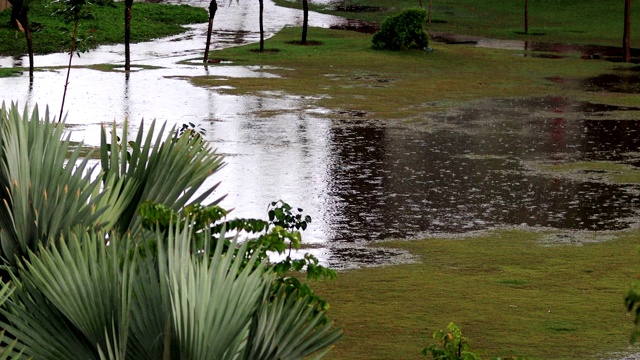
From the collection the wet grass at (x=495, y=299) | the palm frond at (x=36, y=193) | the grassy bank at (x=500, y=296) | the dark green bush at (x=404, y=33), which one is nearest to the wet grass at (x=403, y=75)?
the dark green bush at (x=404, y=33)

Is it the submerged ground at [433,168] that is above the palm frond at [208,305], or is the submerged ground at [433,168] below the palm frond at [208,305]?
below

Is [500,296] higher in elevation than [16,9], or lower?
lower

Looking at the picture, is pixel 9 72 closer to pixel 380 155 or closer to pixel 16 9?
pixel 16 9

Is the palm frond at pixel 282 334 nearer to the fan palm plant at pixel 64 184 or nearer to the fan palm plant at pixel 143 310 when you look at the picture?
the fan palm plant at pixel 143 310

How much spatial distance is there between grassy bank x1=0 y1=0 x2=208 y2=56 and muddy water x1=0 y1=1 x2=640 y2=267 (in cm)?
778

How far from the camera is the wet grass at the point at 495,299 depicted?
Result: 8.79 metres

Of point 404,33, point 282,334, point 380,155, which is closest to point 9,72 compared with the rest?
point 380,155

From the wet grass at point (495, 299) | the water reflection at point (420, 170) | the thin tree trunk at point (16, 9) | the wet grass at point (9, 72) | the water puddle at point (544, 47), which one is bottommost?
the wet grass at point (495, 299)

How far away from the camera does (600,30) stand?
165 ft

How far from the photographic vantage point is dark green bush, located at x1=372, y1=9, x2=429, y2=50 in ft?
129

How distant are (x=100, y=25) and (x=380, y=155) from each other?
29.4 meters

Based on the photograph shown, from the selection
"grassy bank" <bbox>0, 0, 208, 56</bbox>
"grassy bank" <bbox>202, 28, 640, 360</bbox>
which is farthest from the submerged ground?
"grassy bank" <bbox>0, 0, 208, 56</bbox>

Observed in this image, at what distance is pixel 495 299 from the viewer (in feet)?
33.5

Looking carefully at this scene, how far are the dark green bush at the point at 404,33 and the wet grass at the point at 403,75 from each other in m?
0.59
